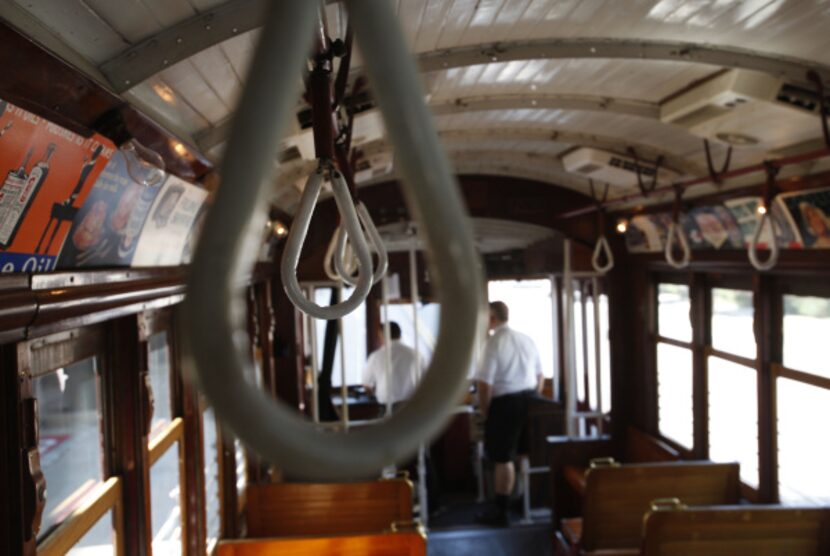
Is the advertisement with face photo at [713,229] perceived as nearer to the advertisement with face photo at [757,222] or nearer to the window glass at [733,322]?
the advertisement with face photo at [757,222]

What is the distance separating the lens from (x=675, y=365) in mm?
5699

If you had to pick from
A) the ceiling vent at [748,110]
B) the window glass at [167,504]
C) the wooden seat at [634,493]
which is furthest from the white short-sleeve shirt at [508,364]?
the window glass at [167,504]

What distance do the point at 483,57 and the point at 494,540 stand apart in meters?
4.51

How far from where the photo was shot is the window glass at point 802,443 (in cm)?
389

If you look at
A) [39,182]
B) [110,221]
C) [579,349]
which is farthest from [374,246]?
[579,349]

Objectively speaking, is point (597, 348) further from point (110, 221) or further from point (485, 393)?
point (110, 221)

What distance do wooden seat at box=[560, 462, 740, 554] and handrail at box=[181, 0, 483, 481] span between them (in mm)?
3715

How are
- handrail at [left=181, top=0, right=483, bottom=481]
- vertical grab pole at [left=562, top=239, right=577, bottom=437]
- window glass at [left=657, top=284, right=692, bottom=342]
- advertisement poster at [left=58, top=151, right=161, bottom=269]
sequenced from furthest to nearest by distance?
vertical grab pole at [left=562, top=239, right=577, bottom=437] → window glass at [left=657, top=284, right=692, bottom=342] → advertisement poster at [left=58, top=151, right=161, bottom=269] → handrail at [left=181, top=0, right=483, bottom=481]

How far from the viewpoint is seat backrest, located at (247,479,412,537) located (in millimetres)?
3738

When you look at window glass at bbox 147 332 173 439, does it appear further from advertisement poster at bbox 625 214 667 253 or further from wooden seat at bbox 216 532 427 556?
advertisement poster at bbox 625 214 667 253

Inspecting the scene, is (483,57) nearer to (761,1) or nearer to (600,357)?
(761,1)

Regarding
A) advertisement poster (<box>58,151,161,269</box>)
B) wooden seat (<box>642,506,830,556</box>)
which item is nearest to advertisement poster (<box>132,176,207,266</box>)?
advertisement poster (<box>58,151,161,269</box>)

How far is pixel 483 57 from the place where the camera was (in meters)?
2.37

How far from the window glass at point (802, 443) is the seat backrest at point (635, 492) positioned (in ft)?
1.82
